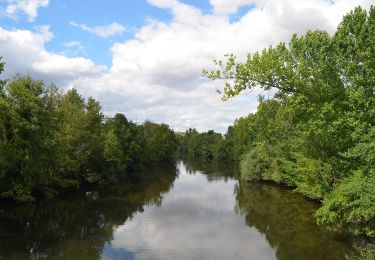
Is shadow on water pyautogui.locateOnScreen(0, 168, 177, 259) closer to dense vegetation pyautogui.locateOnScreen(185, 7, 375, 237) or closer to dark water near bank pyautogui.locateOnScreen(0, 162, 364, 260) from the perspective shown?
dark water near bank pyautogui.locateOnScreen(0, 162, 364, 260)

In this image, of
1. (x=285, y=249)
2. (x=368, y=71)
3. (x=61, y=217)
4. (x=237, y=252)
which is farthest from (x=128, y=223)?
(x=368, y=71)

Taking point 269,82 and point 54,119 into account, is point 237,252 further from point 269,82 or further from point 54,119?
point 54,119

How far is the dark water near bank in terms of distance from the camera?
23.8 meters

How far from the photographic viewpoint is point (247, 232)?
97.7 ft

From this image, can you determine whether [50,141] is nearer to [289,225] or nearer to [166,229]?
[166,229]

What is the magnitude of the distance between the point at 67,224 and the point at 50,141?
1151 centimetres

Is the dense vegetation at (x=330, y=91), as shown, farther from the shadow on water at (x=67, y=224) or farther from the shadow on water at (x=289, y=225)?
the shadow on water at (x=67, y=224)

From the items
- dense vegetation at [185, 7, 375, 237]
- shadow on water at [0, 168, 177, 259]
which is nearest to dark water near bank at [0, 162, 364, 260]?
shadow on water at [0, 168, 177, 259]

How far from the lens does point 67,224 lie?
30.6 metres

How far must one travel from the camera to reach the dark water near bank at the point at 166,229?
23844 mm

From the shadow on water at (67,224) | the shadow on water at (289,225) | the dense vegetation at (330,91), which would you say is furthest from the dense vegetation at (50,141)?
the dense vegetation at (330,91)

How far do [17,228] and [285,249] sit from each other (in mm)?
18572

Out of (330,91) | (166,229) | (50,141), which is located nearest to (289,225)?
(166,229)

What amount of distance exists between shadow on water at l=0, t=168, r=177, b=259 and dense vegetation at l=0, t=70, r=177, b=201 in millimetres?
2743
